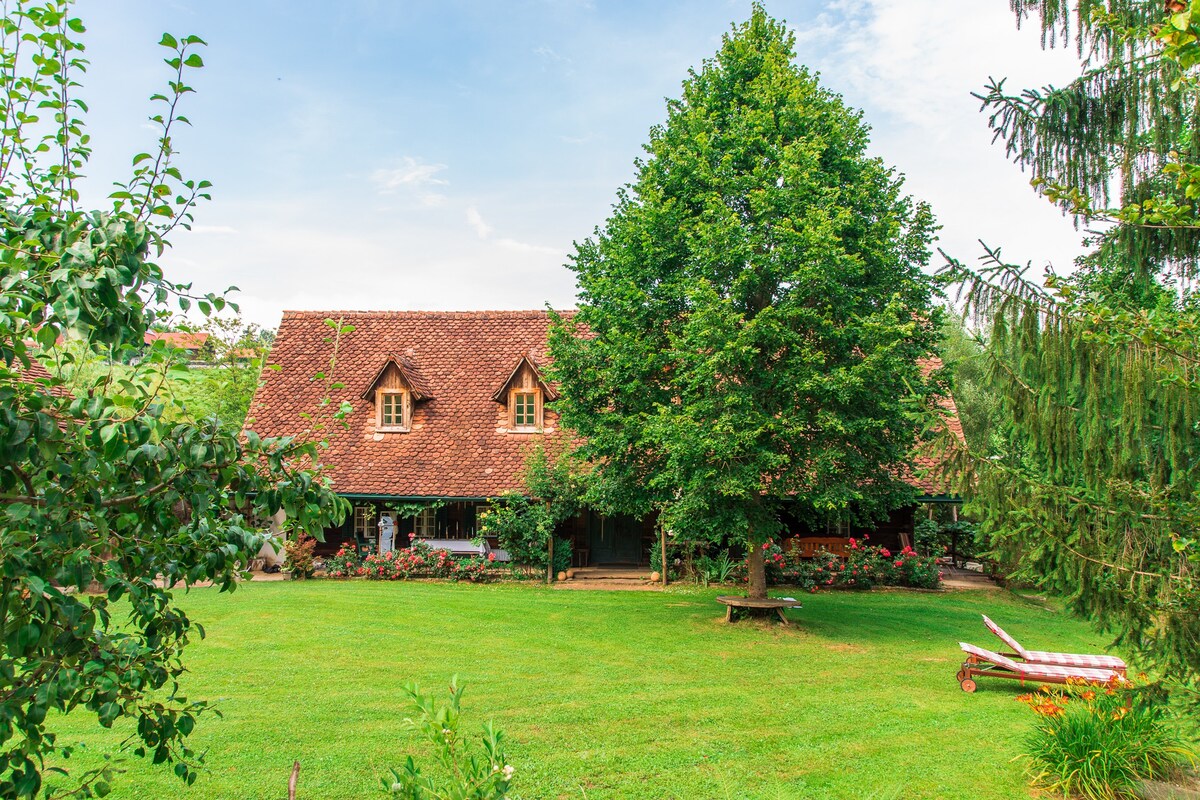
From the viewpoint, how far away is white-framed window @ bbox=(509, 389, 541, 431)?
905 inches

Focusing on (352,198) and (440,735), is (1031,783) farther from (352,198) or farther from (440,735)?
(352,198)

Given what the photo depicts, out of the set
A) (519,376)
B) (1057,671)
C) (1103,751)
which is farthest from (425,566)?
(1103,751)

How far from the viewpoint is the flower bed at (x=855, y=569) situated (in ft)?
66.6

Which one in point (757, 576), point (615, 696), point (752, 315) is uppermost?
point (752, 315)

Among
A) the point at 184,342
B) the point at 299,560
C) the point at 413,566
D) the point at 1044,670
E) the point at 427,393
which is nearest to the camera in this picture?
the point at 184,342

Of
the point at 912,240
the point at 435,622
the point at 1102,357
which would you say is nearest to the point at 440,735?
the point at 1102,357

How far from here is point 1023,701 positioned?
1027cm

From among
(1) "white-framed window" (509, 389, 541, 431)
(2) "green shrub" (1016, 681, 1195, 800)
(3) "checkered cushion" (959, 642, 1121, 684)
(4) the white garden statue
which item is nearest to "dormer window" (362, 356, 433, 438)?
(1) "white-framed window" (509, 389, 541, 431)

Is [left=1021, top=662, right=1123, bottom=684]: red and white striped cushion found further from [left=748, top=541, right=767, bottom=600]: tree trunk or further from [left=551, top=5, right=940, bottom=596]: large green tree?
[left=748, top=541, right=767, bottom=600]: tree trunk

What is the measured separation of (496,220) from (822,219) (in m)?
7.93

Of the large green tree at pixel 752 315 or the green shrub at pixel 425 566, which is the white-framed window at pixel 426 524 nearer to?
the green shrub at pixel 425 566

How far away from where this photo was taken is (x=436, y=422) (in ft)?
76.5

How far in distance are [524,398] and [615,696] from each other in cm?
1375

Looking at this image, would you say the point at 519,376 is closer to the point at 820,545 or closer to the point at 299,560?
the point at 299,560
